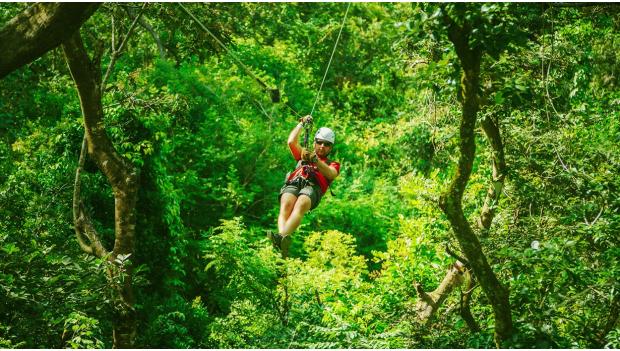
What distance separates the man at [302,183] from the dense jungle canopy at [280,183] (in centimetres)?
99

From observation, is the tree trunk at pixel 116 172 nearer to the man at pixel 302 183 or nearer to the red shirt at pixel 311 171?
the man at pixel 302 183

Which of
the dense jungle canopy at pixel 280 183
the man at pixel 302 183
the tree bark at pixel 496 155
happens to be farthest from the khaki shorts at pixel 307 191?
the tree bark at pixel 496 155

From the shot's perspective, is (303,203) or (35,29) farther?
(303,203)

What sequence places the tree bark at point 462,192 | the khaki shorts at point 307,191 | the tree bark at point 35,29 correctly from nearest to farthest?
the tree bark at point 35,29 < the tree bark at point 462,192 < the khaki shorts at point 307,191

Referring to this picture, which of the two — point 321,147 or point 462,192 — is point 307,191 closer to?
point 321,147

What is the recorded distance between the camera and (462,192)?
445 centimetres

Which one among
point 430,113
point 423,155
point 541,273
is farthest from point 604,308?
point 423,155

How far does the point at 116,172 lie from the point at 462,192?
396 cm

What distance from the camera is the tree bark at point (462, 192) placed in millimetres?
3900

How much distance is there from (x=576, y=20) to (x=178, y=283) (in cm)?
604

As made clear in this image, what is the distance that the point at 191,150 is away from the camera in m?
13.6

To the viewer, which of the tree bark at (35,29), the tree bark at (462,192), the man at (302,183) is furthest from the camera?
the man at (302,183)

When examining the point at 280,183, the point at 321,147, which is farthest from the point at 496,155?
the point at 280,183

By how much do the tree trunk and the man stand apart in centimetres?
153
